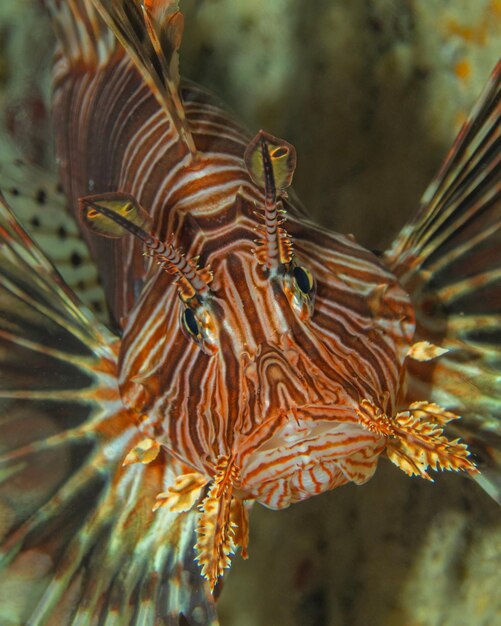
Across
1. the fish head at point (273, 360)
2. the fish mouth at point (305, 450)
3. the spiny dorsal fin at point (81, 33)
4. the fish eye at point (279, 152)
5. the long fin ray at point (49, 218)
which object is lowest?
the fish mouth at point (305, 450)

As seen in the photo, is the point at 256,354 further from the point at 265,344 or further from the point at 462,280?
the point at 462,280

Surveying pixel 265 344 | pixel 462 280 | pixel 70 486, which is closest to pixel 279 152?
pixel 265 344

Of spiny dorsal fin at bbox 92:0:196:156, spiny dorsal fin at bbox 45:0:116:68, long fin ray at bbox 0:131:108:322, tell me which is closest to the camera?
spiny dorsal fin at bbox 92:0:196:156

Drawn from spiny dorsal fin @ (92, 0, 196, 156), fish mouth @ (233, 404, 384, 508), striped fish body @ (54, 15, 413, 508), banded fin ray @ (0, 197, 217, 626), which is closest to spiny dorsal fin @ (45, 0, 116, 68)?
striped fish body @ (54, 15, 413, 508)

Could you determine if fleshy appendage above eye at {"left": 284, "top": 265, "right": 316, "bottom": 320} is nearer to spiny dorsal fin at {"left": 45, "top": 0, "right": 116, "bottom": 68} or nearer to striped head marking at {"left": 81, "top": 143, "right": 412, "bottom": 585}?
striped head marking at {"left": 81, "top": 143, "right": 412, "bottom": 585}

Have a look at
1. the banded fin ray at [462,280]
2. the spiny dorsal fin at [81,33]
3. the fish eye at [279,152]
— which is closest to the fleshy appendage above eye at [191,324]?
the fish eye at [279,152]

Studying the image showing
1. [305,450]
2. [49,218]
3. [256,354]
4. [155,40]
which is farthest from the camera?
[49,218]

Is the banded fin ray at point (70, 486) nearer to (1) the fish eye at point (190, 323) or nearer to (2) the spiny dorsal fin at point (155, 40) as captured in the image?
(1) the fish eye at point (190, 323)
